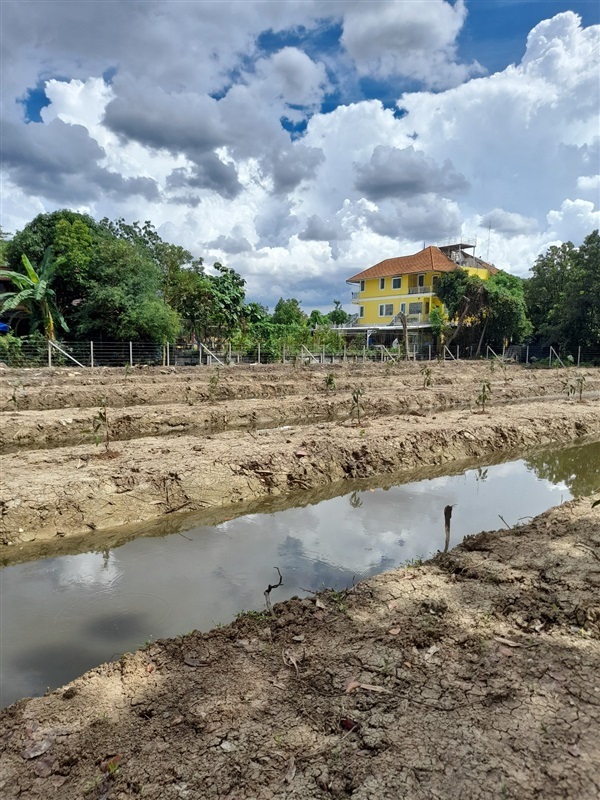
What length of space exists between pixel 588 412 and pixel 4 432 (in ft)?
49.5

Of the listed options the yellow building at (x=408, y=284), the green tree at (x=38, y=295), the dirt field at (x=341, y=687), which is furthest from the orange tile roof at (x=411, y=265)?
the dirt field at (x=341, y=687)

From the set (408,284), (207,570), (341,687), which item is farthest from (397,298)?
(341,687)

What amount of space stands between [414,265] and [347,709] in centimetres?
4840

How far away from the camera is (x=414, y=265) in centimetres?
4809

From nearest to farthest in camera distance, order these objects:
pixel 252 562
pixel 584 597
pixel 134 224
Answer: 1. pixel 584 597
2. pixel 252 562
3. pixel 134 224

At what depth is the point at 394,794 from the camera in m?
2.36

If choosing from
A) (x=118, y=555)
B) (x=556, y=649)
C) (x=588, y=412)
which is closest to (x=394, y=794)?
(x=556, y=649)

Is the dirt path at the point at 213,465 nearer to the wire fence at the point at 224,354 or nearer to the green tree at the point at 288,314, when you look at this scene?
the wire fence at the point at 224,354

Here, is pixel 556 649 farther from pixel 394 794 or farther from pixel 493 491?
pixel 493 491

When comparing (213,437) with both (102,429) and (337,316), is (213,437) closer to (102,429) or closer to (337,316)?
(102,429)

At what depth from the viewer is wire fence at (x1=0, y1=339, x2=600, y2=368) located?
2491cm

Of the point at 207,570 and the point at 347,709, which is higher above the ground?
→ the point at 347,709

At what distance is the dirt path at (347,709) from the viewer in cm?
247

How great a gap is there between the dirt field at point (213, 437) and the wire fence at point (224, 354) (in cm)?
305
